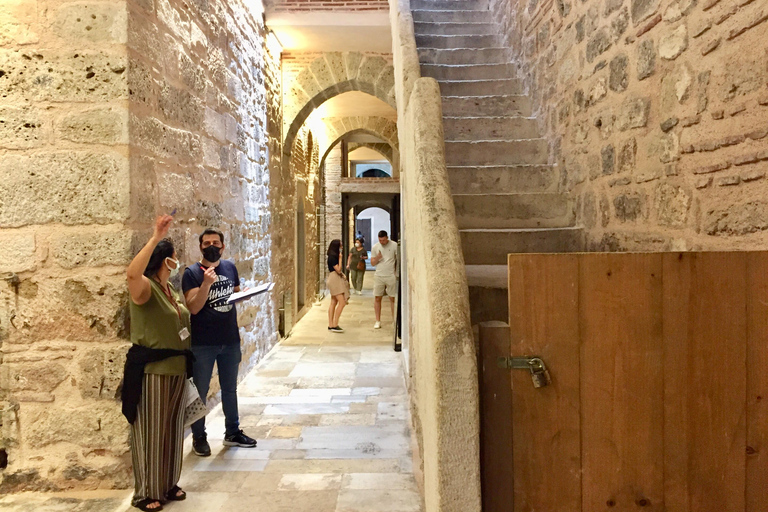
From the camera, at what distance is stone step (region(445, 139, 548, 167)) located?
12.5 feet

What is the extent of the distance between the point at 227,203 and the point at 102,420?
7.28 feet

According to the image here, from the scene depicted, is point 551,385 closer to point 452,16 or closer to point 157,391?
point 157,391

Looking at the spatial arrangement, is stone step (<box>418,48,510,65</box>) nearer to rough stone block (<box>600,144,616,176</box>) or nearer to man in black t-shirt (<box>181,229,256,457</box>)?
rough stone block (<box>600,144,616,176</box>)

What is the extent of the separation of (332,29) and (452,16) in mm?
1617

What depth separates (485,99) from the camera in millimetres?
4316

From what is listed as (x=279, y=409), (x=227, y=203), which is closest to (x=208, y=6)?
(x=227, y=203)

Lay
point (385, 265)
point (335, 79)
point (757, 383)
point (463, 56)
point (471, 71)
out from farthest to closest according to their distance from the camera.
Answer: point (385, 265), point (335, 79), point (463, 56), point (471, 71), point (757, 383)

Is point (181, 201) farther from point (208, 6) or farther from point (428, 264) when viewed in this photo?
point (428, 264)

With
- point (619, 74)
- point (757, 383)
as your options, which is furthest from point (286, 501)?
point (619, 74)

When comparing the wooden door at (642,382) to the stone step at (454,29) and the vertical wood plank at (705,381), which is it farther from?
the stone step at (454,29)

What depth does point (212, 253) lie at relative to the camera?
11.0 ft

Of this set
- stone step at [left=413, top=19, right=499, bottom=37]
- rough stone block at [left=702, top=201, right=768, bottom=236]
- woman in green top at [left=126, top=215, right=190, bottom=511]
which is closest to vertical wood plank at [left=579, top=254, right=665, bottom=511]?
rough stone block at [left=702, top=201, right=768, bottom=236]

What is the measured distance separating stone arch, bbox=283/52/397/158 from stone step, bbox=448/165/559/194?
392cm

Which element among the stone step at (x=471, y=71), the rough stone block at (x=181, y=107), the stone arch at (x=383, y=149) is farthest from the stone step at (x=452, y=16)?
the stone arch at (x=383, y=149)
